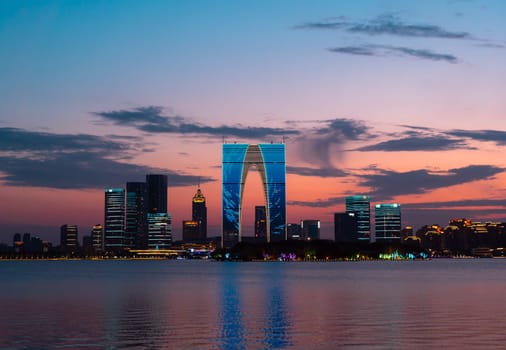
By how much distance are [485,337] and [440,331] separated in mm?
3675

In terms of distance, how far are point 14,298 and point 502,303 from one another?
50.4 m

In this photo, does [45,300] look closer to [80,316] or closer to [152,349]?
[80,316]

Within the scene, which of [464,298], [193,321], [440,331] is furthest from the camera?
[464,298]

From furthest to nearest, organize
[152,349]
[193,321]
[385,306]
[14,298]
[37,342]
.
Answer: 1. [14,298]
2. [385,306]
3. [193,321]
4. [37,342]
5. [152,349]

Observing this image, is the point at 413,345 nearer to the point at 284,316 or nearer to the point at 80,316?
the point at 284,316

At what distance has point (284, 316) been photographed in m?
61.6

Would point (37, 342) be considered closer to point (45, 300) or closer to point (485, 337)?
point (485, 337)

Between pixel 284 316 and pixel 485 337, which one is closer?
pixel 485 337

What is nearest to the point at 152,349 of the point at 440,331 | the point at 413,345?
the point at 413,345

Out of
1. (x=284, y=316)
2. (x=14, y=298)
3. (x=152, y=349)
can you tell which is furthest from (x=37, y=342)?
(x=14, y=298)

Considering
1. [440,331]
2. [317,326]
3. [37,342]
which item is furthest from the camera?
[317,326]

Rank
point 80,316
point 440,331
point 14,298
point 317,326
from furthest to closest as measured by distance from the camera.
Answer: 1. point 14,298
2. point 80,316
3. point 317,326
4. point 440,331

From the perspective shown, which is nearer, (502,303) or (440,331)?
(440,331)

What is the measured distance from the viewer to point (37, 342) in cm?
4503
